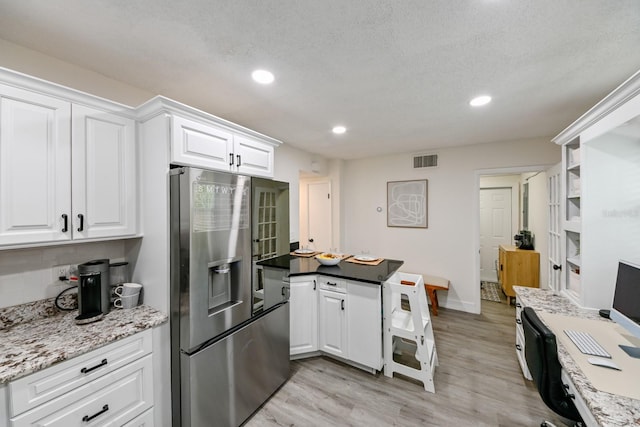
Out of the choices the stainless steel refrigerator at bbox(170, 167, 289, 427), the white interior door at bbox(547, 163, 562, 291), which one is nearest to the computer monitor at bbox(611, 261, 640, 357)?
the white interior door at bbox(547, 163, 562, 291)

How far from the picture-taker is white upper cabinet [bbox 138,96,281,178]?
160cm

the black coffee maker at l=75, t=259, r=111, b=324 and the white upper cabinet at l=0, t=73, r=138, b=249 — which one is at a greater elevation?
the white upper cabinet at l=0, t=73, r=138, b=249

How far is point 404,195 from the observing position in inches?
170

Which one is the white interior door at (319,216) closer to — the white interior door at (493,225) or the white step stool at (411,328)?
the white step stool at (411,328)

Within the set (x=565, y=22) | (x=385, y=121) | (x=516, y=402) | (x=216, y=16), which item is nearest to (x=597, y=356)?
(x=516, y=402)

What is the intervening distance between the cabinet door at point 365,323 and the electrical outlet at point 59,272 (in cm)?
216

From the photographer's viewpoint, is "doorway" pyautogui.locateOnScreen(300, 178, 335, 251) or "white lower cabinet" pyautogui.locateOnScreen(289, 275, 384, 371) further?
"doorway" pyautogui.locateOnScreen(300, 178, 335, 251)

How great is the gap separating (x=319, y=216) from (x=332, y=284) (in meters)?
2.42

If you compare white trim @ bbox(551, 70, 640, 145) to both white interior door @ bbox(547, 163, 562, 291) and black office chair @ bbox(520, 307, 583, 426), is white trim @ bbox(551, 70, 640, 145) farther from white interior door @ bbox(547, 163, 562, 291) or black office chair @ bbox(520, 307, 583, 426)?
black office chair @ bbox(520, 307, 583, 426)

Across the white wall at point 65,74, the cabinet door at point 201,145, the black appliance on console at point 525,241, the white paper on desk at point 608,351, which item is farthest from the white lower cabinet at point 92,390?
the black appliance on console at point 525,241

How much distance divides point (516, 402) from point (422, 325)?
934mm

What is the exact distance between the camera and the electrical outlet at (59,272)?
162 centimetres

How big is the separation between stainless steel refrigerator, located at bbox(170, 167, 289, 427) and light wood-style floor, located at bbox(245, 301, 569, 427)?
332 mm

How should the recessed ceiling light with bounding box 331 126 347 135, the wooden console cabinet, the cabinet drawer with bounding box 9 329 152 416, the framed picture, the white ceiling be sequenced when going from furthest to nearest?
1. the framed picture
2. the wooden console cabinet
3. the recessed ceiling light with bounding box 331 126 347 135
4. the white ceiling
5. the cabinet drawer with bounding box 9 329 152 416
